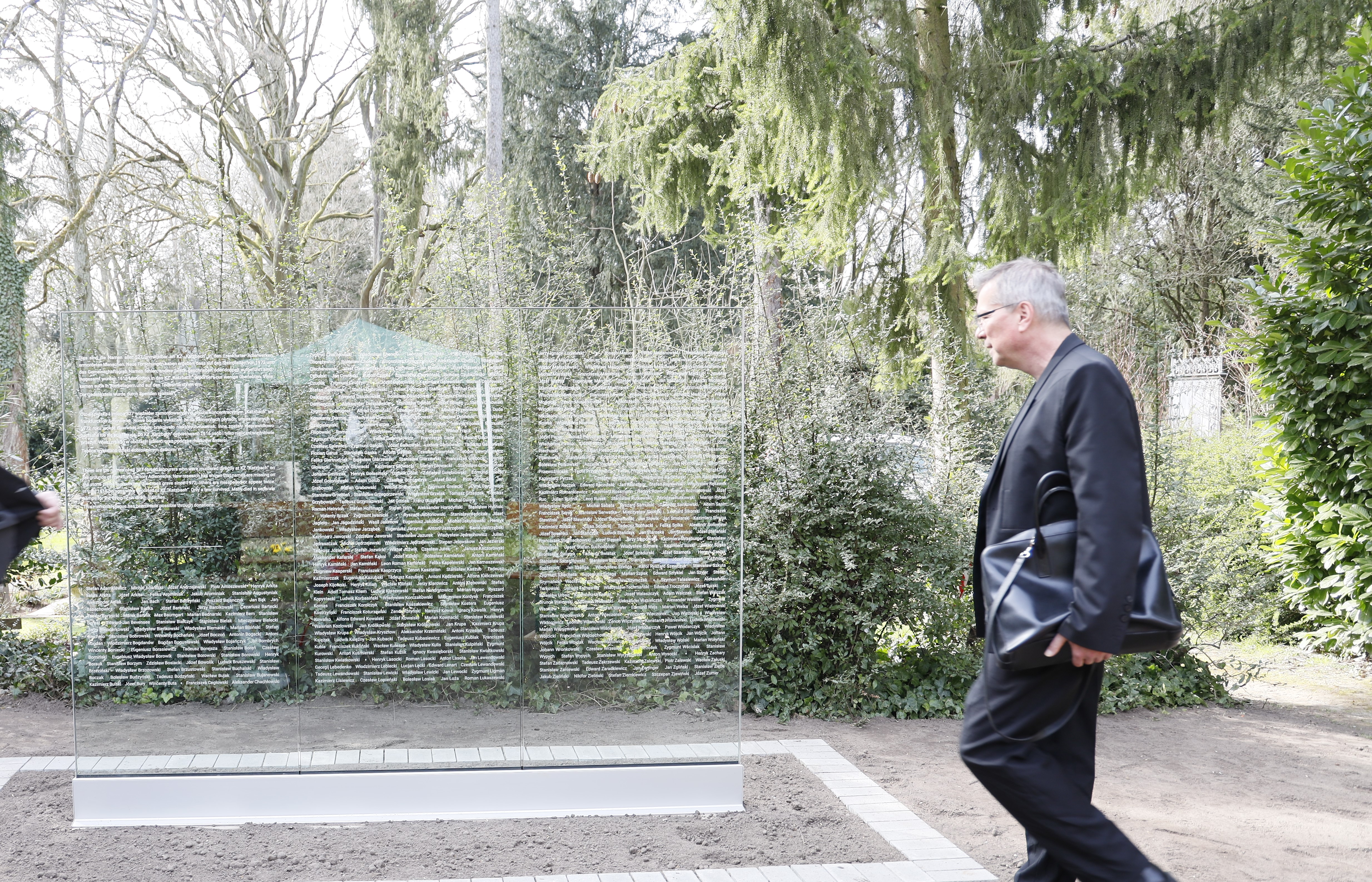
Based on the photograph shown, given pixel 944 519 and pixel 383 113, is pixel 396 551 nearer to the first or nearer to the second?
pixel 944 519

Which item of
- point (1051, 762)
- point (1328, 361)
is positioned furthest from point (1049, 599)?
point (1328, 361)

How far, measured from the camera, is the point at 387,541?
14.4ft

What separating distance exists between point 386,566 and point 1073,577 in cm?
303

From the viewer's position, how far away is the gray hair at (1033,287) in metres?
2.82

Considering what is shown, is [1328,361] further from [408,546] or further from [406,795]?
[406,795]

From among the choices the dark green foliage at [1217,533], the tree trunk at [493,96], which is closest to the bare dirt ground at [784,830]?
the dark green foliage at [1217,533]

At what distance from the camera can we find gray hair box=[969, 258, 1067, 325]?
2822mm

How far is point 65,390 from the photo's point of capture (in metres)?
4.28

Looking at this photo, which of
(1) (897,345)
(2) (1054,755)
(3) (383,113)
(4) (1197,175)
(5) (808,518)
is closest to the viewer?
(2) (1054,755)

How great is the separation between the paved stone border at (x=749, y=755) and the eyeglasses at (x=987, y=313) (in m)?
2.25

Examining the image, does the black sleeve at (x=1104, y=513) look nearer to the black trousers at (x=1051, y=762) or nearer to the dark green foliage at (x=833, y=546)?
the black trousers at (x=1051, y=762)

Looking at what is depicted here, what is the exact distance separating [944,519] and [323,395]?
418 centimetres

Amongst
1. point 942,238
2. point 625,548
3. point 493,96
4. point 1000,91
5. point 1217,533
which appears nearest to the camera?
point 625,548

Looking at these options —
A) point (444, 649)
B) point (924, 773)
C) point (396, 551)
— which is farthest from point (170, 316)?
point (924, 773)
